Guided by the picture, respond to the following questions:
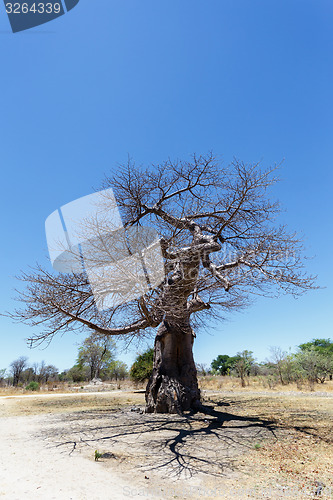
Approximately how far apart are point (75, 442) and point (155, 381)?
3.56 m

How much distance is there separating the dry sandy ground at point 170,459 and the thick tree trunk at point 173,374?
40.9 inches

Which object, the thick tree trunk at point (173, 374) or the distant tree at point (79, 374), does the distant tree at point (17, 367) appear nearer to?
the distant tree at point (79, 374)

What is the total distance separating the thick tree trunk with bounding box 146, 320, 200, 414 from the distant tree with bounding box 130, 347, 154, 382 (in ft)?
30.9

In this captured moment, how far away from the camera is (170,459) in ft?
13.3

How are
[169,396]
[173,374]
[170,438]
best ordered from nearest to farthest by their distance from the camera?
[170,438] < [169,396] < [173,374]

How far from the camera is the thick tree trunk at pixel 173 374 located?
7.92 m

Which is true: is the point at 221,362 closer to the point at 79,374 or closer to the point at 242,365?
the point at 79,374

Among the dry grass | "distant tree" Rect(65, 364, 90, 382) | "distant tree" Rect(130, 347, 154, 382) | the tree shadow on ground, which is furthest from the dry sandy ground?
"distant tree" Rect(65, 364, 90, 382)

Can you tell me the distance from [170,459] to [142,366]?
47.3ft

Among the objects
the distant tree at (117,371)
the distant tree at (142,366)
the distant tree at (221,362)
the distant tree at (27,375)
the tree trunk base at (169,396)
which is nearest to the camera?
the tree trunk base at (169,396)

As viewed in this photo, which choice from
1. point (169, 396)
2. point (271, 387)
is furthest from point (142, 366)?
point (169, 396)

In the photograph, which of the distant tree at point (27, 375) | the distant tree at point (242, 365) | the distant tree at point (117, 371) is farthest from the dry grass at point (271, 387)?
the distant tree at point (27, 375)

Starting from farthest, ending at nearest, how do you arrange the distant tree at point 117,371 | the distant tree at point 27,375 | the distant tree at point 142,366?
1. the distant tree at point 27,375
2. the distant tree at point 117,371
3. the distant tree at point 142,366

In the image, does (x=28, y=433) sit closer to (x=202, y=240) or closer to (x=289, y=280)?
(x=202, y=240)
